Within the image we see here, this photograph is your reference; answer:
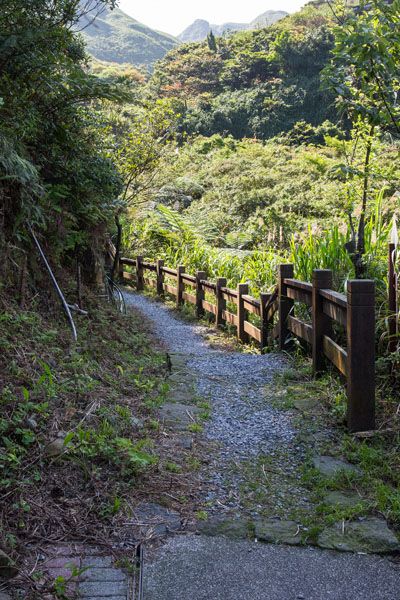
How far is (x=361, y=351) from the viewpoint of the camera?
409 centimetres

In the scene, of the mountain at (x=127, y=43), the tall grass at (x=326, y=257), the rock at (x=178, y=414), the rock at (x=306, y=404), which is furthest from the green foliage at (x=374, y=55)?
the mountain at (x=127, y=43)

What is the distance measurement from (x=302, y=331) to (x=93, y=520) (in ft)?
12.6

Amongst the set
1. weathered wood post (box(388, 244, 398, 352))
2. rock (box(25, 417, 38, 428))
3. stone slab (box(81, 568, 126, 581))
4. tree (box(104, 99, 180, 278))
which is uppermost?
tree (box(104, 99, 180, 278))

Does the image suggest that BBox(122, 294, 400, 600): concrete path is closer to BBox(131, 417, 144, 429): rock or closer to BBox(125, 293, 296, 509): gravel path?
BBox(125, 293, 296, 509): gravel path

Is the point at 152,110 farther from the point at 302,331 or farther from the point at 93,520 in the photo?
the point at 93,520

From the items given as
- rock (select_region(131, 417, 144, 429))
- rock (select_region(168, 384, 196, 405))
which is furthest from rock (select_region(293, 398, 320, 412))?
rock (select_region(131, 417, 144, 429))

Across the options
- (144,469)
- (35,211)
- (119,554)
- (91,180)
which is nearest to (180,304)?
(91,180)

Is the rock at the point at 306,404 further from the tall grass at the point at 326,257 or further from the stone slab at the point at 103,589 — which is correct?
the stone slab at the point at 103,589

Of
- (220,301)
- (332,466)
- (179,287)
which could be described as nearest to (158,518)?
(332,466)

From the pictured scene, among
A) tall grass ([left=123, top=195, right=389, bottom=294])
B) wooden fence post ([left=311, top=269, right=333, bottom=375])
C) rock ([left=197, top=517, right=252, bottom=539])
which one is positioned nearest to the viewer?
rock ([left=197, top=517, right=252, bottom=539])

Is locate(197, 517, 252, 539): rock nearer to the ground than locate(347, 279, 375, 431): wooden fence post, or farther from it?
nearer to the ground

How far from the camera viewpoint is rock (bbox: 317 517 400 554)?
8.96 feet

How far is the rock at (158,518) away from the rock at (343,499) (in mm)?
867

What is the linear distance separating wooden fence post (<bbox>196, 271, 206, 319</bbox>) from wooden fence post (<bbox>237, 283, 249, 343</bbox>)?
226 centimetres
